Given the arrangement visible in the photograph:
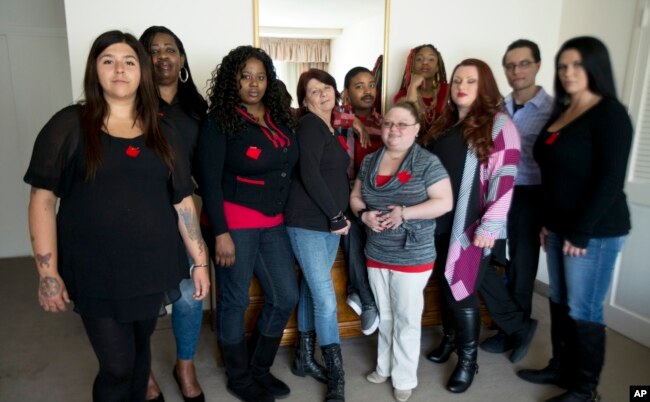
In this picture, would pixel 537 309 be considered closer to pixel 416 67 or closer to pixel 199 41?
pixel 416 67

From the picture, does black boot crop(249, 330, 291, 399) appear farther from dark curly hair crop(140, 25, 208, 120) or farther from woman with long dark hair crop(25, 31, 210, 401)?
dark curly hair crop(140, 25, 208, 120)

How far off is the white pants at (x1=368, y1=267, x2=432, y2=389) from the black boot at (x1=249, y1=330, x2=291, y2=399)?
528mm

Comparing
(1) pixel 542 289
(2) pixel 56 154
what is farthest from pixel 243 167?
(1) pixel 542 289

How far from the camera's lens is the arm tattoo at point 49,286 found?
1.34m

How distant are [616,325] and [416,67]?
2.09 metres

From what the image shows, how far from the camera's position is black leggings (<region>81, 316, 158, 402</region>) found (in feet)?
4.61

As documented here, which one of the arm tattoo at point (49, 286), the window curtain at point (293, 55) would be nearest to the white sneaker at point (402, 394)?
the arm tattoo at point (49, 286)

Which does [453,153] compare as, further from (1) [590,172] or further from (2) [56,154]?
(2) [56,154]

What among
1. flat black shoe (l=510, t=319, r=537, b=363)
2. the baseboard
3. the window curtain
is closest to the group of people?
flat black shoe (l=510, t=319, r=537, b=363)

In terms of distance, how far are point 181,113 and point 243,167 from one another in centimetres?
38

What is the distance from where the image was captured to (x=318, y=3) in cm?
275

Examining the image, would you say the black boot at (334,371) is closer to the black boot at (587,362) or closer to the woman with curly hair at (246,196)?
the woman with curly hair at (246,196)

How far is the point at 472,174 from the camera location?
201cm

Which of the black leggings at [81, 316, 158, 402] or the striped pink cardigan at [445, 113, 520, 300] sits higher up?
the striped pink cardigan at [445, 113, 520, 300]
